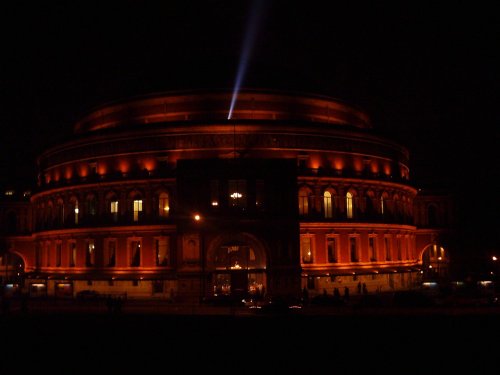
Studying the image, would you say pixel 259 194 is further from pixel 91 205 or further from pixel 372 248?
pixel 91 205

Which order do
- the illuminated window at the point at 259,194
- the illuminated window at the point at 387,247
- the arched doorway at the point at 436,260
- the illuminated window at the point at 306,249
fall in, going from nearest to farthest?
1. the illuminated window at the point at 259,194
2. the illuminated window at the point at 306,249
3. the illuminated window at the point at 387,247
4. the arched doorway at the point at 436,260

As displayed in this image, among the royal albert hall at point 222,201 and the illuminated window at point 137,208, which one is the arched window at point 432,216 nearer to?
the royal albert hall at point 222,201

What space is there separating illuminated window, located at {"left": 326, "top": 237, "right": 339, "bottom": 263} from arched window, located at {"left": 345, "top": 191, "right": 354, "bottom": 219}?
10.2 ft

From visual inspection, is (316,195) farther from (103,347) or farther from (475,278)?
(103,347)

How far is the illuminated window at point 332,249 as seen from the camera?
183 ft

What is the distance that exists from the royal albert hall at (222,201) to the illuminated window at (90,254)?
189 millimetres

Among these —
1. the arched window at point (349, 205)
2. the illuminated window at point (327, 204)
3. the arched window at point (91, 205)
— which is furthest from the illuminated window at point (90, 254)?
the arched window at point (349, 205)

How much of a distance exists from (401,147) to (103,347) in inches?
1872

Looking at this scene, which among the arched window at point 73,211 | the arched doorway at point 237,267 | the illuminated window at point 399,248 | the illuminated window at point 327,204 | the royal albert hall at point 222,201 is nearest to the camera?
the arched doorway at point 237,267

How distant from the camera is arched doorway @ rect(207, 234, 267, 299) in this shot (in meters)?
49.3

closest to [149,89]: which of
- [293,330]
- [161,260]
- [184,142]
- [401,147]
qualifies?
[184,142]

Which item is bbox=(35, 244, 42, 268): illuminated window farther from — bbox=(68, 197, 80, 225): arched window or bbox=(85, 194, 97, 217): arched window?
bbox=(85, 194, 97, 217): arched window

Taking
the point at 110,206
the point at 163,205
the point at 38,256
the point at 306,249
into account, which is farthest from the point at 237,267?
the point at 38,256

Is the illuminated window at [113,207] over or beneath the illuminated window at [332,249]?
over
